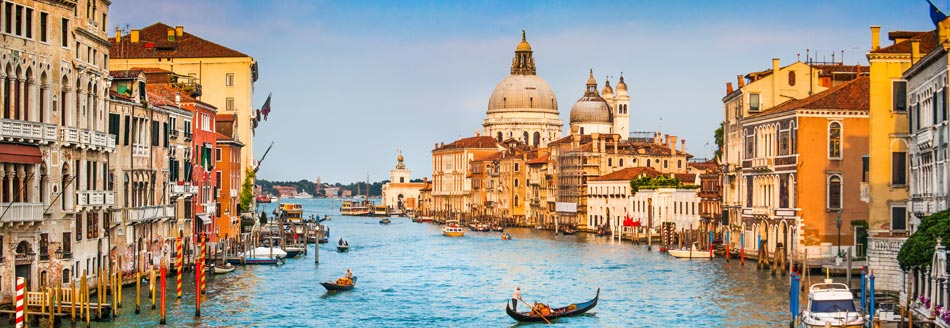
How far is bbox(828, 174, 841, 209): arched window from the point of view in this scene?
40656 mm

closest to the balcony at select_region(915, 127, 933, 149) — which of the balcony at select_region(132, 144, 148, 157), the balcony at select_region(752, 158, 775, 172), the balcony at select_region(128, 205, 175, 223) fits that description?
the balcony at select_region(128, 205, 175, 223)

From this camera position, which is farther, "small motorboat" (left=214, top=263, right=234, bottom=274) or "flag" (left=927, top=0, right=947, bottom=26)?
"small motorboat" (left=214, top=263, right=234, bottom=274)

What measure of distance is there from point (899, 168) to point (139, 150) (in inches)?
653

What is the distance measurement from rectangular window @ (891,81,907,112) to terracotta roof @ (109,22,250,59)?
3275 centimetres

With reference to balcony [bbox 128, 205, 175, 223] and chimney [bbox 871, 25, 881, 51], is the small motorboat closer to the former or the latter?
balcony [bbox 128, 205, 175, 223]

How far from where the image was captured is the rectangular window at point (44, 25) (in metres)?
24.7

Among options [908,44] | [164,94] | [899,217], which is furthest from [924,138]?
[164,94]

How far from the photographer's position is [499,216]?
10544cm

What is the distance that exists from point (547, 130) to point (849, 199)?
304 feet

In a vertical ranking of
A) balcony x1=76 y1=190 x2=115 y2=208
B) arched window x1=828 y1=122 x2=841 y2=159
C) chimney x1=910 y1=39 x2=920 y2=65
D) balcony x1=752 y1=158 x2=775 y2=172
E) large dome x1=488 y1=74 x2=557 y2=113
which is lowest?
A: balcony x1=76 y1=190 x2=115 y2=208

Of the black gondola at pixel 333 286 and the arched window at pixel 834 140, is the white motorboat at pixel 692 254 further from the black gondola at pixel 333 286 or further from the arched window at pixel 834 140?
the black gondola at pixel 333 286

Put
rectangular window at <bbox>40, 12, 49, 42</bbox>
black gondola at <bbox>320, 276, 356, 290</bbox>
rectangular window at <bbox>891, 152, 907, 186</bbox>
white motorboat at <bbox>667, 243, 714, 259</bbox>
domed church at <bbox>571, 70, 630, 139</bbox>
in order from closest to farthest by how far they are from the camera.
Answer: rectangular window at <bbox>40, 12, 49, 42</bbox>
rectangular window at <bbox>891, 152, 907, 186</bbox>
black gondola at <bbox>320, 276, 356, 290</bbox>
white motorboat at <bbox>667, 243, 714, 259</bbox>
domed church at <bbox>571, 70, 630, 139</bbox>

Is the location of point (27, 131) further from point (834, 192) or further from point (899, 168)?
point (834, 192)

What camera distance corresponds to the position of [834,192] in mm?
40688
